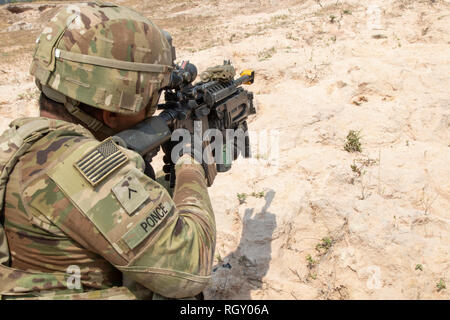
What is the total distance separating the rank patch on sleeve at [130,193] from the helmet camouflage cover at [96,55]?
1.79 ft

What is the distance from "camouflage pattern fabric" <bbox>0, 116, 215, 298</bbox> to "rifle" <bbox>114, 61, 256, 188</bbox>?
451 millimetres

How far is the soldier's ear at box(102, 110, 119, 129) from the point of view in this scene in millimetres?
1793

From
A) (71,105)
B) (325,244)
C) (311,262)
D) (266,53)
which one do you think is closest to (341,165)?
(325,244)

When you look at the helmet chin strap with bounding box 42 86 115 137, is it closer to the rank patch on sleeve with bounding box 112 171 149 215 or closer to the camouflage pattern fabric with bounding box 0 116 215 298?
the camouflage pattern fabric with bounding box 0 116 215 298

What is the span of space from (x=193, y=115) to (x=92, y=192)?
1533 millimetres

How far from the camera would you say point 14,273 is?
1.38 m

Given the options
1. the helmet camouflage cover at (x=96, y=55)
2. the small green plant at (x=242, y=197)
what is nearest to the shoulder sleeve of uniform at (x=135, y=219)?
the helmet camouflage cover at (x=96, y=55)

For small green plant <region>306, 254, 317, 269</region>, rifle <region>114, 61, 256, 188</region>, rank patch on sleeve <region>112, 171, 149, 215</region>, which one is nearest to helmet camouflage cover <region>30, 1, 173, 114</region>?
rifle <region>114, 61, 256, 188</region>

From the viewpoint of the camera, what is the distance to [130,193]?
4.16ft

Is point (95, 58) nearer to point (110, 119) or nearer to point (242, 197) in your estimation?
point (110, 119)

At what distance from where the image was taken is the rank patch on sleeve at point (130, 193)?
49.1 inches

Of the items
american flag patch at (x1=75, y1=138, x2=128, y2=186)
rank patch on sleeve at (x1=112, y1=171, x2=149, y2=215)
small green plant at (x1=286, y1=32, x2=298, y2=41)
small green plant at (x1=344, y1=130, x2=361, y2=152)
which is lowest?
small green plant at (x1=344, y1=130, x2=361, y2=152)
